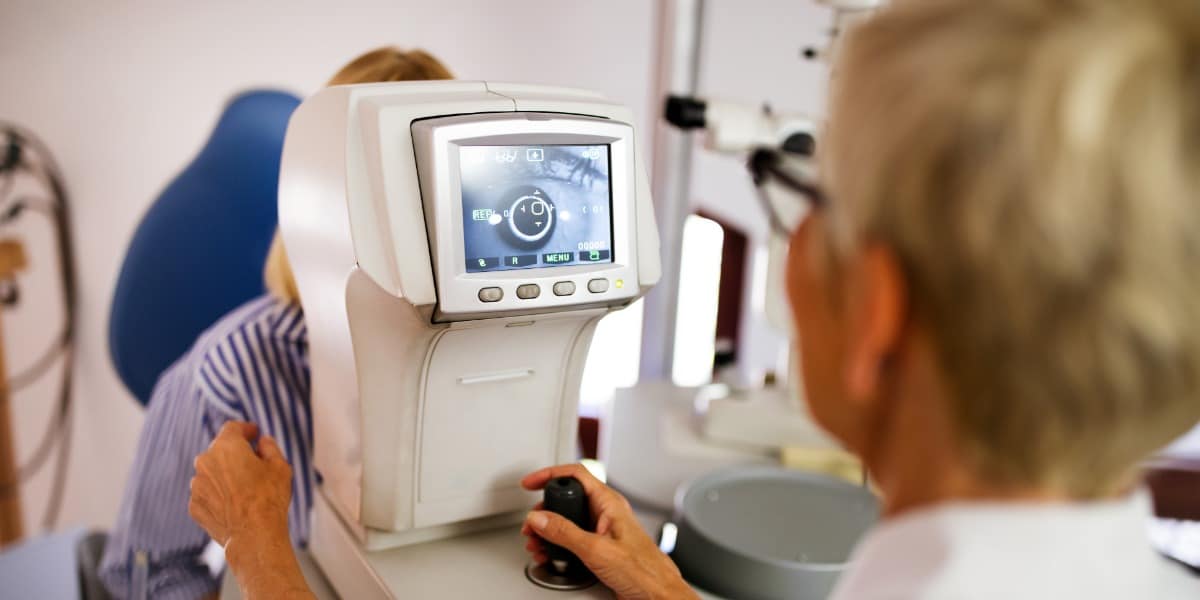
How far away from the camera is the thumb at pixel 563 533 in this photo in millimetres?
841

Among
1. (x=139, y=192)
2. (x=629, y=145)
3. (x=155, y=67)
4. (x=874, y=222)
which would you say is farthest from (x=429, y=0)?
(x=874, y=222)

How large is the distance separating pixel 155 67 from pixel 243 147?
0.57 meters

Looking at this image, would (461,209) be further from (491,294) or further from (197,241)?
(197,241)

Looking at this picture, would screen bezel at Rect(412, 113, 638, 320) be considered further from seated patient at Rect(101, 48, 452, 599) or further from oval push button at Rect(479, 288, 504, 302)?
seated patient at Rect(101, 48, 452, 599)

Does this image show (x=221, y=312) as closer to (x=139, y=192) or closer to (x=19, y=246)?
(x=139, y=192)

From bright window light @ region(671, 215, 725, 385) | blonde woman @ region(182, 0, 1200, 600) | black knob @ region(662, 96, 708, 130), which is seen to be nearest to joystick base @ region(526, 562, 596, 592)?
blonde woman @ region(182, 0, 1200, 600)

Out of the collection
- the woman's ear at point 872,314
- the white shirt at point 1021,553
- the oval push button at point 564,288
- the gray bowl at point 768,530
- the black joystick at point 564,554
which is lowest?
the gray bowl at point 768,530

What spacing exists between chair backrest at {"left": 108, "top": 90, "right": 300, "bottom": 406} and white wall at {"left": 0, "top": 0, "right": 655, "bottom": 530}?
0.44 metres

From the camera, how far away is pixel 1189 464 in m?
1.81

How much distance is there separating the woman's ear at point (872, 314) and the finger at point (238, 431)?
27.4 inches

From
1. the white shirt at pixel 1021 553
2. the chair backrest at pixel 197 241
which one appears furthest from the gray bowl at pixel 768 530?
the chair backrest at pixel 197 241

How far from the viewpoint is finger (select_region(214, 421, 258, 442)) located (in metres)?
0.93

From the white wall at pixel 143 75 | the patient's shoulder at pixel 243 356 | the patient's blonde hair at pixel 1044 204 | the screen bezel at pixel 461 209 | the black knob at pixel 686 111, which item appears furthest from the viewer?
the white wall at pixel 143 75

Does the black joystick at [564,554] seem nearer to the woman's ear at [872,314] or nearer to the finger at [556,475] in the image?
the finger at [556,475]
